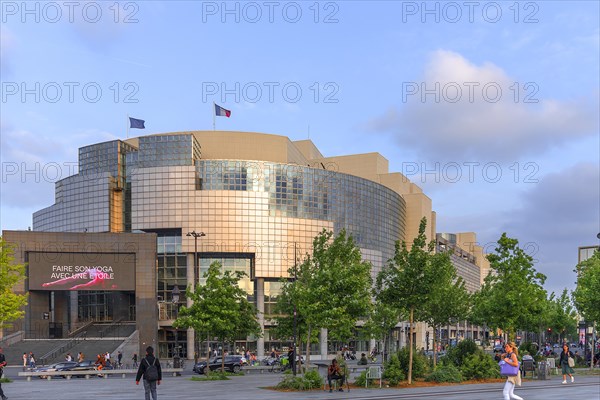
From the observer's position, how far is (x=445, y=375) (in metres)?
35.9

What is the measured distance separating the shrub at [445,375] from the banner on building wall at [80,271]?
5893cm

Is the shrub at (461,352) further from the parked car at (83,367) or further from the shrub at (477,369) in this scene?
the parked car at (83,367)

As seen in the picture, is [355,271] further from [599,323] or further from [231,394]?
[599,323]

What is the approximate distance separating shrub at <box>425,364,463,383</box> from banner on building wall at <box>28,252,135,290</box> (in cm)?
5893

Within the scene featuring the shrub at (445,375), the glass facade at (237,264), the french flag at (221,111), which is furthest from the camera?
the french flag at (221,111)

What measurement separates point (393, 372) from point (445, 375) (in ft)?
11.1

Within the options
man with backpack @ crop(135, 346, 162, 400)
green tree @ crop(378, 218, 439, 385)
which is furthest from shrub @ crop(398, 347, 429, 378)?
man with backpack @ crop(135, 346, 162, 400)

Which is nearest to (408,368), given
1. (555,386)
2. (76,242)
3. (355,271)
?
(555,386)

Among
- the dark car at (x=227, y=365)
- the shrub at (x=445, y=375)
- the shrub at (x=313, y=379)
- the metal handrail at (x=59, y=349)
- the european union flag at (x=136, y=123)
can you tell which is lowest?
the metal handrail at (x=59, y=349)

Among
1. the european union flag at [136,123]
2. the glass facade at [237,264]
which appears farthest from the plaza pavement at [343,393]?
the european union flag at [136,123]

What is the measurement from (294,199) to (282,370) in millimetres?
53385

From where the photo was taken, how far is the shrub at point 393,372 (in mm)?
34031

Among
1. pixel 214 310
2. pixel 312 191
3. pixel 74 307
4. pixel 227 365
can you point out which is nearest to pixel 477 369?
pixel 214 310

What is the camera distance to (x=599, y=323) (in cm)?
5800
